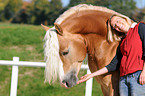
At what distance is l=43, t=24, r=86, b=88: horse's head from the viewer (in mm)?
1767

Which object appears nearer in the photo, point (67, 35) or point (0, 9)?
point (67, 35)

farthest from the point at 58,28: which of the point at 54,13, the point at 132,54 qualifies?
the point at 54,13

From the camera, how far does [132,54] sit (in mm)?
1673

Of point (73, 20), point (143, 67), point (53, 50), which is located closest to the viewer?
point (143, 67)

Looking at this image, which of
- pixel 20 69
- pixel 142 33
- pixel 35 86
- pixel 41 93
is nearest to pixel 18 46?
pixel 20 69

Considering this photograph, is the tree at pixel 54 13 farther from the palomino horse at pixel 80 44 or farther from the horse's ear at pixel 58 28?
the horse's ear at pixel 58 28

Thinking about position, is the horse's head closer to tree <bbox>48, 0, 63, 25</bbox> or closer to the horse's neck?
the horse's neck

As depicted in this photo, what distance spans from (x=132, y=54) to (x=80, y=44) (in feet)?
1.74

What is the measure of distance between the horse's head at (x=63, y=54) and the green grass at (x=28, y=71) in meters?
0.88

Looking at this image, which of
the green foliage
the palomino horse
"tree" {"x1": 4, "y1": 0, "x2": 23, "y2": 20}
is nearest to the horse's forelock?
the palomino horse

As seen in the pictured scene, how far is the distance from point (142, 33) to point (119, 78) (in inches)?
21.5

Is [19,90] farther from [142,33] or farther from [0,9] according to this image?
[0,9]

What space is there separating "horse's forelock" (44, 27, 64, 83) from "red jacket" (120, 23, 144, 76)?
0.63 metres

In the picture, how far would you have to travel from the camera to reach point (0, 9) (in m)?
36.5
